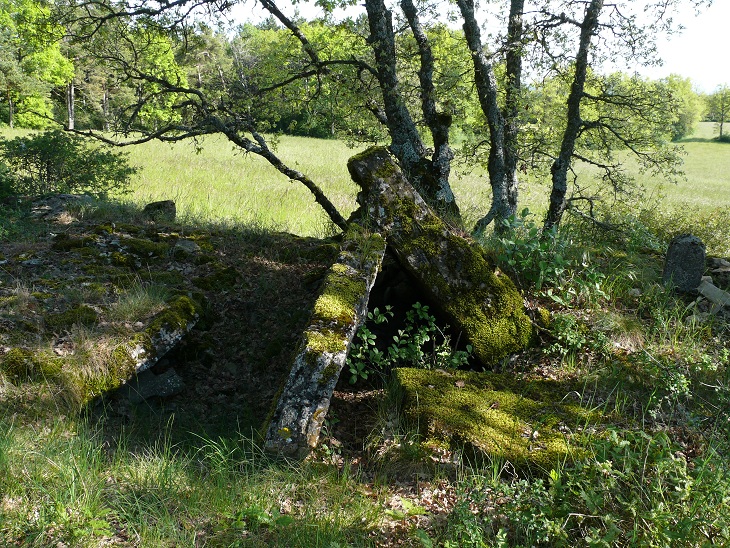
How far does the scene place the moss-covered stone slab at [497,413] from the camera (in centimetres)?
379

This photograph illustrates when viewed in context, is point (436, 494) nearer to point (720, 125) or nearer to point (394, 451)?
Result: point (394, 451)

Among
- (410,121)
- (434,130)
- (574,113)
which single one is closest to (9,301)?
(410,121)

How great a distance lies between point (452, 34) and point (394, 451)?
9113 mm

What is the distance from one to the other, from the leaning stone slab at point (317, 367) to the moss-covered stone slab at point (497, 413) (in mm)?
717

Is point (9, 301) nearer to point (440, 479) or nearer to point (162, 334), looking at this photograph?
point (162, 334)

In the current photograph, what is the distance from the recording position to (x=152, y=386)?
5070 mm

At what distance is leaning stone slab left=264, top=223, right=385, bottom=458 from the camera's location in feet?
12.7

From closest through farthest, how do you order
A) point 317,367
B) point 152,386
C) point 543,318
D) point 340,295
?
point 317,367 < point 340,295 < point 152,386 < point 543,318

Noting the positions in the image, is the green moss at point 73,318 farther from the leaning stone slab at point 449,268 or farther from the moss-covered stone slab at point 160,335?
the leaning stone slab at point 449,268

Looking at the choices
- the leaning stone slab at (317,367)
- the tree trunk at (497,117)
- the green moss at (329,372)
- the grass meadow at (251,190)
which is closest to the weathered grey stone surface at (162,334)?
the leaning stone slab at (317,367)

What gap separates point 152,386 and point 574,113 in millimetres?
7509

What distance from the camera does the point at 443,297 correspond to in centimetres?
540

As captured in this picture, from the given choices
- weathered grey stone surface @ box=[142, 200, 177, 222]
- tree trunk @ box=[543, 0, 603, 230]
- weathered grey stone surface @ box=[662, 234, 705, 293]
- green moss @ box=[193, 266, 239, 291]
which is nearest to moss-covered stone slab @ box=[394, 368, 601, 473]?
weathered grey stone surface @ box=[662, 234, 705, 293]

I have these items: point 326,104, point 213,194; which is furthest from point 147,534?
point 213,194
